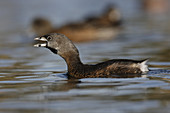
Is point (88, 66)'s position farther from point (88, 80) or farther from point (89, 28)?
point (89, 28)

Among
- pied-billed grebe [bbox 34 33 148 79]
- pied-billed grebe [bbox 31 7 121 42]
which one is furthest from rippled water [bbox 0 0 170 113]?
pied-billed grebe [bbox 31 7 121 42]

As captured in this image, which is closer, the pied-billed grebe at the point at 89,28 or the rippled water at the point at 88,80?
the rippled water at the point at 88,80

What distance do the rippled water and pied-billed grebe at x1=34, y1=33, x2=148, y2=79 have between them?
0.27 meters

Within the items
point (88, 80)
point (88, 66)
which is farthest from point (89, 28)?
point (88, 80)

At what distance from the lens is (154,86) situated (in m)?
8.62

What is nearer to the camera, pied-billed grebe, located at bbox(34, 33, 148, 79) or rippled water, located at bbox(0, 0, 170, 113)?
rippled water, located at bbox(0, 0, 170, 113)

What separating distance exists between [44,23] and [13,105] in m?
17.5

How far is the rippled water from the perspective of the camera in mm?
7180

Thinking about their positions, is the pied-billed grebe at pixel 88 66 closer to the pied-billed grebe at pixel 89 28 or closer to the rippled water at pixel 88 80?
the rippled water at pixel 88 80

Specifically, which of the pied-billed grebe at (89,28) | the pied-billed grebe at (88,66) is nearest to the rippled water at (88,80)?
the pied-billed grebe at (88,66)

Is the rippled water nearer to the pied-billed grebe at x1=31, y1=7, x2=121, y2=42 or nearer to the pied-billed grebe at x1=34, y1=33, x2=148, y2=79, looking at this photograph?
the pied-billed grebe at x1=34, y1=33, x2=148, y2=79

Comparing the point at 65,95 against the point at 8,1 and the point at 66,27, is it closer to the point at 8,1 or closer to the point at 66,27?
the point at 66,27

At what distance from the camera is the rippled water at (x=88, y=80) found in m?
7.18

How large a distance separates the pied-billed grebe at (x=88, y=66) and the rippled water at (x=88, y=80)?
0.87 feet
